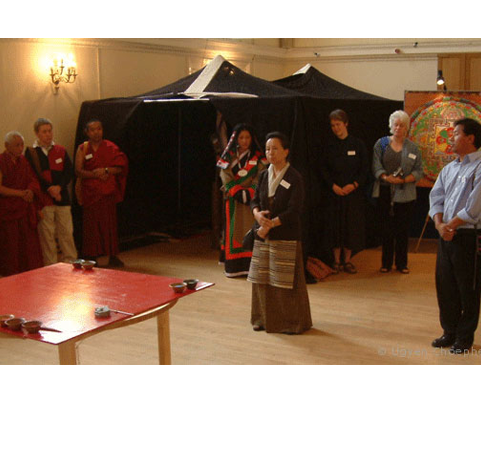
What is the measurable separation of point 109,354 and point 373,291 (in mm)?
2359

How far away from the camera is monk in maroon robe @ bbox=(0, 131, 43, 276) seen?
18.9 feet

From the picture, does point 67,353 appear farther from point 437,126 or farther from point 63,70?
point 437,126

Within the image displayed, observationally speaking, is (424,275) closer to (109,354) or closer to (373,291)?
(373,291)

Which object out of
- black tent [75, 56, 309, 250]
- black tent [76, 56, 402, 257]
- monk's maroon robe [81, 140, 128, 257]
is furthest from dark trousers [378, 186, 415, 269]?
monk's maroon robe [81, 140, 128, 257]

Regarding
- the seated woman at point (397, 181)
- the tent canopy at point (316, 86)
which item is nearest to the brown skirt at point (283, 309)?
the seated woman at point (397, 181)

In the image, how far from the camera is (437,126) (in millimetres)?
6809

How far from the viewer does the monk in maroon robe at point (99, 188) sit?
6449 millimetres

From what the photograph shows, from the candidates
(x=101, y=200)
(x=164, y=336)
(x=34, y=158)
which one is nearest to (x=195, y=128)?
(x=101, y=200)

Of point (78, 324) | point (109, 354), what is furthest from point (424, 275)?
point (78, 324)

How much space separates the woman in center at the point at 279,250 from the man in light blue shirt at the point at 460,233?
0.86m

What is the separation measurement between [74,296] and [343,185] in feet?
10.9

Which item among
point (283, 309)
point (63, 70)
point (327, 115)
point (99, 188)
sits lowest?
point (283, 309)

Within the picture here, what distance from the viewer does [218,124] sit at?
6.64 metres

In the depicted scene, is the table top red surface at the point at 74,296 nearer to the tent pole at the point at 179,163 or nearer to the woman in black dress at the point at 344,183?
the woman in black dress at the point at 344,183
